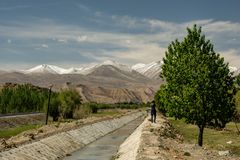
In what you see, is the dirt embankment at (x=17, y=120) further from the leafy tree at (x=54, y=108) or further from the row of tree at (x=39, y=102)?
the row of tree at (x=39, y=102)

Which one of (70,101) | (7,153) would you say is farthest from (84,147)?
(70,101)

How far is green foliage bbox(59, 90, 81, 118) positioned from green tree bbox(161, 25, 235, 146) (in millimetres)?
96668

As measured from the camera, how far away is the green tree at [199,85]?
4975 centimetres

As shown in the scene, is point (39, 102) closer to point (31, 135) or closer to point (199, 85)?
point (31, 135)

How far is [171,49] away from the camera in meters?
56.3

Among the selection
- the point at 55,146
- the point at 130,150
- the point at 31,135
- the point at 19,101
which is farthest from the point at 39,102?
the point at 130,150

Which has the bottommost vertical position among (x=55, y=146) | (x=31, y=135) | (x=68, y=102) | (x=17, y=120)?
(x=17, y=120)

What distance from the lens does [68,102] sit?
488 feet

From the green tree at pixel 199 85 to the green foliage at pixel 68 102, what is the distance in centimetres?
9667

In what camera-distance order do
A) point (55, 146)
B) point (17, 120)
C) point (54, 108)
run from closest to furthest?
point (55, 146) < point (17, 120) < point (54, 108)

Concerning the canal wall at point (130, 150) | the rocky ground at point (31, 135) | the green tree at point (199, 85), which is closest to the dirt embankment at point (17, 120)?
the rocky ground at point (31, 135)

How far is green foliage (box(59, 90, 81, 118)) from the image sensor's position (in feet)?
480

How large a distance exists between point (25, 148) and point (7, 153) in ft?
15.6

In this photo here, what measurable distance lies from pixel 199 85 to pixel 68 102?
337 feet
